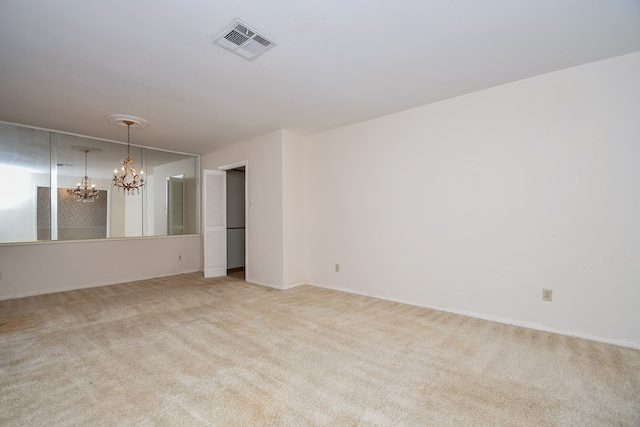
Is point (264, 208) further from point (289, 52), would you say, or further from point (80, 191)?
point (80, 191)

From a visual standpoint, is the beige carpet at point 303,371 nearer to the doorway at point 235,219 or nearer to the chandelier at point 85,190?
the chandelier at point 85,190

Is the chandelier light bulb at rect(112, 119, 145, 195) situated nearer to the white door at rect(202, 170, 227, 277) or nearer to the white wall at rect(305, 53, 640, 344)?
the white door at rect(202, 170, 227, 277)

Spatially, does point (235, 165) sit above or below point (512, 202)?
above

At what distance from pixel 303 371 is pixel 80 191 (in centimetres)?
501

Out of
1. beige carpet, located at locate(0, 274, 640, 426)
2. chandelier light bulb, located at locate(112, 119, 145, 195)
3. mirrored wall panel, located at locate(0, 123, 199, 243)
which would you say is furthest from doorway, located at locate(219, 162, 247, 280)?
beige carpet, located at locate(0, 274, 640, 426)

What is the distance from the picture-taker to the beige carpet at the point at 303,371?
5.64 feet

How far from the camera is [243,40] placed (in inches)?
91.7

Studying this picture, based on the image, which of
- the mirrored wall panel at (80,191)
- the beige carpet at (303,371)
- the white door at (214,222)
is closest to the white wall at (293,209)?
the beige carpet at (303,371)

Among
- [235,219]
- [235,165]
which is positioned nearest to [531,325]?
[235,165]

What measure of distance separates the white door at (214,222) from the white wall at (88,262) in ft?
2.93

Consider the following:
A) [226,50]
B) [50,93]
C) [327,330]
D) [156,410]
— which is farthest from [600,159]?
[50,93]

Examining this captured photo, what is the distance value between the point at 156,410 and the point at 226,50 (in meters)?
2.63

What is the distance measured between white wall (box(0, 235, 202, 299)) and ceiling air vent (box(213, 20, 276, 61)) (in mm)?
4467

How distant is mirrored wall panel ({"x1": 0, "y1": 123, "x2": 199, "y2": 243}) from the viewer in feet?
14.3
